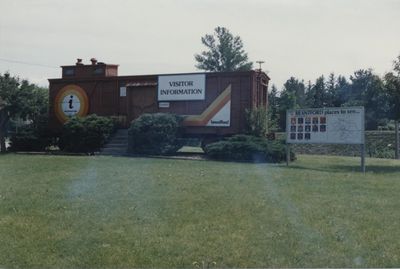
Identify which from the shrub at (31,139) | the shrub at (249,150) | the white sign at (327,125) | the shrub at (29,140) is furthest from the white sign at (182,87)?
the white sign at (327,125)

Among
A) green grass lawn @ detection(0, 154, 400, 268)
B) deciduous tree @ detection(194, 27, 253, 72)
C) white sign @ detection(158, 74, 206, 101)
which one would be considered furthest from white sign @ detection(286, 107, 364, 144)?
deciduous tree @ detection(194, 27, 253, 72)

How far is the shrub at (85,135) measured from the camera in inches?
954

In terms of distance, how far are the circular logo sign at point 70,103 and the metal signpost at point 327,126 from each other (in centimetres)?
1221

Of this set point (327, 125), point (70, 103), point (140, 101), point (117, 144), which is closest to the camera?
point (327, 125)

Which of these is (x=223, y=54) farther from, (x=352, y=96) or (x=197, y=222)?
(x=197, y=222)

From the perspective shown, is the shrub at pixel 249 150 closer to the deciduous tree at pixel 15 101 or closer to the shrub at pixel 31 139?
the shrub at pixel 31 139

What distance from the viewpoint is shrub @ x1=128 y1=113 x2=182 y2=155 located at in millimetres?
22719

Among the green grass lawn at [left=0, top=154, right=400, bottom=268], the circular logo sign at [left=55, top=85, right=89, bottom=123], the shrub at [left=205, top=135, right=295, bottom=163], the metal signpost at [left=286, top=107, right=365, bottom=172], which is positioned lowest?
the green grass lawn at [left=0, top=154, right=400, bottom=268]

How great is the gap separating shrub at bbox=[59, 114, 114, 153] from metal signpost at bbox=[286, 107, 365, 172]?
8584 mm

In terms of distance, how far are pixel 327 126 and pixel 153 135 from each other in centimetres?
709

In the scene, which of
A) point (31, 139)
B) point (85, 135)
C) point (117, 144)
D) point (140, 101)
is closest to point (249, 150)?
point (117, 144)

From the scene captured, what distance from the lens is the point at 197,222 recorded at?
8148 mm

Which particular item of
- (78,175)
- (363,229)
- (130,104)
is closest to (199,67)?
(130,104)

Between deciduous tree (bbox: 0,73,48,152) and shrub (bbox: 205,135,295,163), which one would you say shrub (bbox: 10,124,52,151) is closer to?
deciduous tree (bbox: 0,73,48,152)
